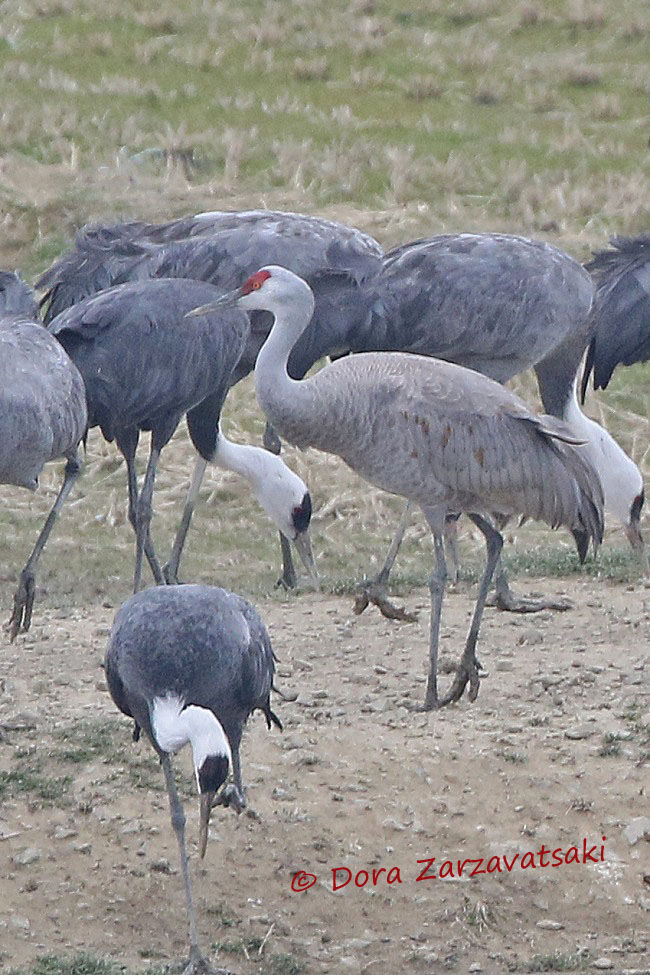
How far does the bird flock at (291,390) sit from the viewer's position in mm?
5324

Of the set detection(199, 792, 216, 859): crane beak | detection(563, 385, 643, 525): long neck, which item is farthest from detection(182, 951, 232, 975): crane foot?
detection(563, 385, 643, 525): long neck

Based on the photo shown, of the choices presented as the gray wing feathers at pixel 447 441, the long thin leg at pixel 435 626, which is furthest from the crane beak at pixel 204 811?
the gray wing feathers at pixel 447 441

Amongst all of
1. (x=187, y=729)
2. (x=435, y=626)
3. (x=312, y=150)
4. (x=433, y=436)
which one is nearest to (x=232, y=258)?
(x=433, y=436)

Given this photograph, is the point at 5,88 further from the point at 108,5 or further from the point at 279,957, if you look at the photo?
the point at 279,957

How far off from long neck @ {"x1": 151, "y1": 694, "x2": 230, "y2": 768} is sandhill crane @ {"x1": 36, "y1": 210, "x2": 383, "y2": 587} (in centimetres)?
321

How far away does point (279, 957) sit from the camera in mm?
5047

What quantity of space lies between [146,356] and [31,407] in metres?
0.92

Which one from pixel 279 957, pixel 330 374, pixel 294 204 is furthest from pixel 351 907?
pixel 294 204

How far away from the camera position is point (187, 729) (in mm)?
4906

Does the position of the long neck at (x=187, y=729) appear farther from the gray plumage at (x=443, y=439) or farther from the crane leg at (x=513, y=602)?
the crane leg at (x=513, y=602)

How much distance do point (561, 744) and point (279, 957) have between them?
1.44 m

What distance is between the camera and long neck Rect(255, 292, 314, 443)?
667cm

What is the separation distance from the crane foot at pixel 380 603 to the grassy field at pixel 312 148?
0.54 m

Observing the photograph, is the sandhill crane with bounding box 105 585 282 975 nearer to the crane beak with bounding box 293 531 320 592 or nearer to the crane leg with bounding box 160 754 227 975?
the crane leg with bounding box 160 754 227 975
